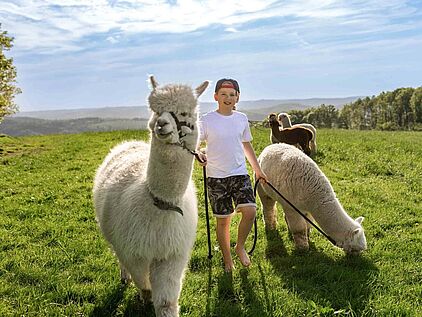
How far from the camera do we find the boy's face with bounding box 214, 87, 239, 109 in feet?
15.8

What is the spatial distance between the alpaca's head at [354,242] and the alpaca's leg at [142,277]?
2533 mm

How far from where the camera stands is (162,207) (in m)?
3.58

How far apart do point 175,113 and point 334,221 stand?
2968 mm

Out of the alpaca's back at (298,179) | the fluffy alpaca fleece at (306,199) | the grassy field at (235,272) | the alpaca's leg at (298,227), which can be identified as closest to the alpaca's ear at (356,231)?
the fluffy alpaca fleece at (306,199)

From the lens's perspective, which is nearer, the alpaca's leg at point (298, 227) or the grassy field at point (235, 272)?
the grassy field at point (235, 272)

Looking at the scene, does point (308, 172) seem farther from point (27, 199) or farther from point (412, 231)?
point (27, 199)

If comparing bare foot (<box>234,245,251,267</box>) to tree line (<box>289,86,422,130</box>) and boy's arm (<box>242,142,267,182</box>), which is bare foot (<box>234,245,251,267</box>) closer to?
boy's arm (<box>242,142,267,182</box>)

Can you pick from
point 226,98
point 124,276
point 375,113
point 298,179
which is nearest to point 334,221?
point 298,179

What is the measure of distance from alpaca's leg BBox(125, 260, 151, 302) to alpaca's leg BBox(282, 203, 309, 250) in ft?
7.90

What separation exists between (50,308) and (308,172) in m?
3.41

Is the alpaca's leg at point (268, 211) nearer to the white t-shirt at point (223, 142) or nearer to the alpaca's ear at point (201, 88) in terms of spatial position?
the white t-shirt at point (223, 142)

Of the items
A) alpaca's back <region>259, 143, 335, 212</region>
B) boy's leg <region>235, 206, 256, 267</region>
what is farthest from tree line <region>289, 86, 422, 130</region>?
boy's leg <region>235, 206, 256, 267</region>

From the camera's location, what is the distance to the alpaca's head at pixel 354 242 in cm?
→ 529

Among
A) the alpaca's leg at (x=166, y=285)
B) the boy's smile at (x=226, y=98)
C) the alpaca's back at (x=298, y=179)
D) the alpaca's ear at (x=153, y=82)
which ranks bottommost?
the alpaca's leg at (x=166, y=285)
